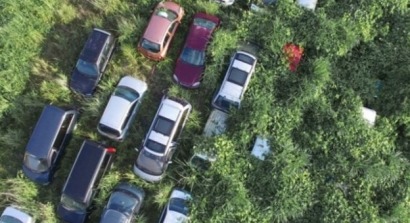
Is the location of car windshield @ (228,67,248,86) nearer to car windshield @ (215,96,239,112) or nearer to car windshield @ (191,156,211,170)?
car windshield @ (215,96,239,112)

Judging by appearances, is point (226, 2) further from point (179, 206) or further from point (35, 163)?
point (35, 163)

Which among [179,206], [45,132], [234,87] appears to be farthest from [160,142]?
[45,132]

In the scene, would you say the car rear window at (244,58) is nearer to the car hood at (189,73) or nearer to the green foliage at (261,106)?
the green foliage at (261,106)

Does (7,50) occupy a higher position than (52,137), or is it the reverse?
(7,50)

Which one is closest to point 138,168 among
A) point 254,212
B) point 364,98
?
point 254,212

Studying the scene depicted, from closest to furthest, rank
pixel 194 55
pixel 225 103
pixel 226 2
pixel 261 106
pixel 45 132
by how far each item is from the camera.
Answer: pixel 261 106 < pixel 45 132 < pixel 225 103 < pixel 194 55 < pixel 226 2

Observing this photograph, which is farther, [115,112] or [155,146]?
[115,112]

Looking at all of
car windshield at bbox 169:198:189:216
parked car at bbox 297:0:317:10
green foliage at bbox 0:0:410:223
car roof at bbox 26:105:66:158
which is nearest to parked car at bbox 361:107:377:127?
green foliage at bbox 0:0:410:223

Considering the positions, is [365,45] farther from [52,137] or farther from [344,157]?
[52,137]
